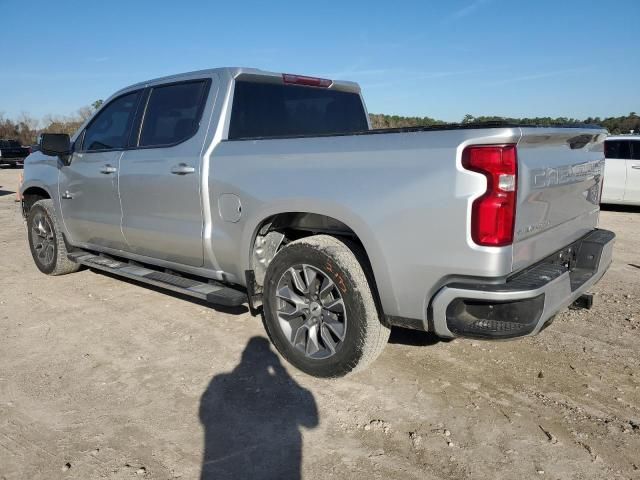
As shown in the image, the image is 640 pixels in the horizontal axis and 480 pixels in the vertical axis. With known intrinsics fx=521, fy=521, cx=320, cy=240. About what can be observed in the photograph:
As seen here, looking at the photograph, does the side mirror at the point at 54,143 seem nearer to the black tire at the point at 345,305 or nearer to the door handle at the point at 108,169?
the door handle at the point at 108,169

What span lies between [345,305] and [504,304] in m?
0.93

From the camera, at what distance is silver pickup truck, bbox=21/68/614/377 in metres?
2.57

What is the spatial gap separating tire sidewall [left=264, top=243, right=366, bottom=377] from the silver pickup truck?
0.03 ft

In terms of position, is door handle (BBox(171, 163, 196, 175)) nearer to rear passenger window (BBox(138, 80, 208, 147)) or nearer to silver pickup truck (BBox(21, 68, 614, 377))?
silver pickup truck (BBox(21, 68, 614, 377))

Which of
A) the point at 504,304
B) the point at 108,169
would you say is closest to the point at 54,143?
the point at 108,169

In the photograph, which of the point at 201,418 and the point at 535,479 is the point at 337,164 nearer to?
the point at 201,418

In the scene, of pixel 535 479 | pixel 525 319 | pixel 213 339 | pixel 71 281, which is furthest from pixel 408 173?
pixel 71 281

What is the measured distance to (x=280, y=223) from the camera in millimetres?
3598

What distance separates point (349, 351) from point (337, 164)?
3.64 ft

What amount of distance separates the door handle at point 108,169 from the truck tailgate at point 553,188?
3.43 m

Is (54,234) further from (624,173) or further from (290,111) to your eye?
(624,173)

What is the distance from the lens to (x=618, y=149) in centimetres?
1056

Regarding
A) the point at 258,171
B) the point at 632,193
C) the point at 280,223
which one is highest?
the point at 258,171

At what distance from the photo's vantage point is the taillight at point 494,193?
2.48 meters
